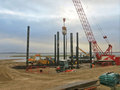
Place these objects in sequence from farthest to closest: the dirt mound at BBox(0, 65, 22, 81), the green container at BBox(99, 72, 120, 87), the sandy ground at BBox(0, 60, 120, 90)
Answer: the dirt mound at BBox(0, 65, 22, 81), the sandy ground at BBox(0, 60, 120, 90), the green container at BBox(99, 72, 120, 87)

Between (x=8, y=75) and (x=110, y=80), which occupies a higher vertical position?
(x=110, y=80)

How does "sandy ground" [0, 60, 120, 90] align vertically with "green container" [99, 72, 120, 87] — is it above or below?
below

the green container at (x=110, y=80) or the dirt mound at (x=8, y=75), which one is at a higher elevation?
the green container at (x=110, y=80)

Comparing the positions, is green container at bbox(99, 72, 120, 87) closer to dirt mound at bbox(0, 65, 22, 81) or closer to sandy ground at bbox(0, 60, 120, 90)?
sandy ground at bbox(0, 60, 120, 90)

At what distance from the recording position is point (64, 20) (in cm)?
4184

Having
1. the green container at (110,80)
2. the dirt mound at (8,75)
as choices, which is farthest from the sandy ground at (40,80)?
the green container at (110,80)

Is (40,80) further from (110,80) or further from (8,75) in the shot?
(110,80)

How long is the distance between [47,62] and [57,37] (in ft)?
29.7

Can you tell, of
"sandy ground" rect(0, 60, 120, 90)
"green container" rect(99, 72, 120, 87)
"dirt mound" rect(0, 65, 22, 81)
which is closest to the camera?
"green container" rect(99, 72, 120, 87)

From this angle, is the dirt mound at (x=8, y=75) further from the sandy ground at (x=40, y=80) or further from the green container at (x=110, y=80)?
the green container at (x=110, y=80)

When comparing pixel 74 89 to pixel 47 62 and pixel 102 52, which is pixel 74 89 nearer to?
pixel 47 62

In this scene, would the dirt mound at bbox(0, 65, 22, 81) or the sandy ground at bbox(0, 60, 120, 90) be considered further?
the dirt mound at bbox(0, 65, 22, 81)

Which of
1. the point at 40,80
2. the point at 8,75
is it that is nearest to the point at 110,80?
the point at 40,80

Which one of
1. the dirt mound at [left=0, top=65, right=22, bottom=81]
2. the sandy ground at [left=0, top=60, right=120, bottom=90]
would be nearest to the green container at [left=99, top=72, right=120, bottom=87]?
the sandy ground at [left=0, top=60, right=120, bottom=90]
